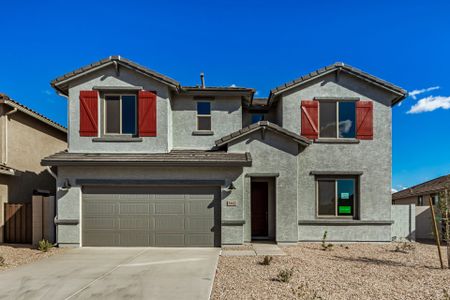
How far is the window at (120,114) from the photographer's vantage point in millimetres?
12648

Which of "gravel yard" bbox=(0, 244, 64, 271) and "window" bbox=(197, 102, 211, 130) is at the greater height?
"window" bbox=(197, 102, 211, 130)

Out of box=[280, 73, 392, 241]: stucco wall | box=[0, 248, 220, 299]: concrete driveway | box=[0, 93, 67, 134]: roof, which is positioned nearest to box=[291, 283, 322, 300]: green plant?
box=[0, 248, 220, 299]: concrete driveway

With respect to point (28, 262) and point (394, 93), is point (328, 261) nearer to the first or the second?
point (394, 93)

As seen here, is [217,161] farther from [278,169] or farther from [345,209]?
[345,209]

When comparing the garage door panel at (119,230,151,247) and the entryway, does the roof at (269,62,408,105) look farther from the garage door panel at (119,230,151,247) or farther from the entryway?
the garage door panel at (119,230,151,247)

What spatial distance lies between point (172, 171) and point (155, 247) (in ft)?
9.25

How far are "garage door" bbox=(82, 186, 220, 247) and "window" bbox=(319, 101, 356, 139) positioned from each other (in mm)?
5365

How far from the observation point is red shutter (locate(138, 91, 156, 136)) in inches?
491

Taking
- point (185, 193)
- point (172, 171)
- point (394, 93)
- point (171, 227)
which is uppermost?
point (394, 93)

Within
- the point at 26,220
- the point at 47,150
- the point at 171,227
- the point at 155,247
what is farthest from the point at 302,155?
the point at 47,150

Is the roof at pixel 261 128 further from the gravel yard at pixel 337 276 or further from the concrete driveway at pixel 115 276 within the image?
the concrete driveway at pixel 115 276

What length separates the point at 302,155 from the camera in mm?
13195

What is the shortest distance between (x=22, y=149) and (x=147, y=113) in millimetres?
7099

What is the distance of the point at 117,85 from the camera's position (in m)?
12.6
